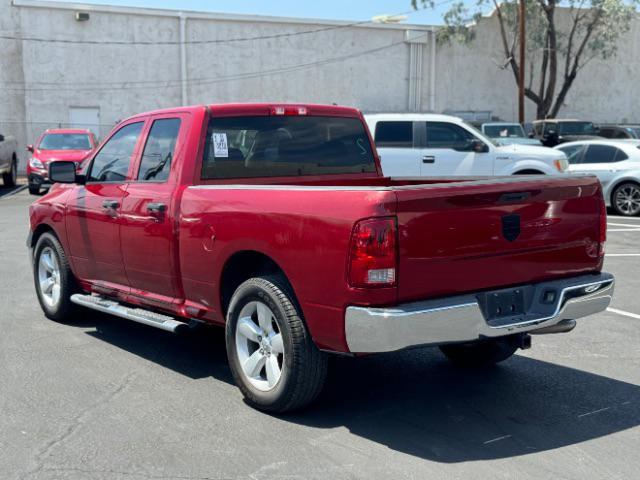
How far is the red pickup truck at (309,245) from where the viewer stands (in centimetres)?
448

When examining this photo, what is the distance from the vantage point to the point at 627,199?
56.0ft

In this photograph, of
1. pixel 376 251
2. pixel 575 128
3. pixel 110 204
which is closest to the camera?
pixel 376 251

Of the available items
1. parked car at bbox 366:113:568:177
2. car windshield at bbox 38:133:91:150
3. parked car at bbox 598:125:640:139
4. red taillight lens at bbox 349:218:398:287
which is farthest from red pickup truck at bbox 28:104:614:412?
parked car at bbox 598:125:640:139

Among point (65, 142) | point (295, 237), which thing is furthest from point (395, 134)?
point (295, 237)

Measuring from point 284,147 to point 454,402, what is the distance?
2327 mm

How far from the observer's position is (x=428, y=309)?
14.7ft

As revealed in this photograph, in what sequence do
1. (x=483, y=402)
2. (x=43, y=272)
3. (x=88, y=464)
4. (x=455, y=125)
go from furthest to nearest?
(x=455, y=125) → (x=43, y=272) → (x=483, y=402) → (x=88, y=464)

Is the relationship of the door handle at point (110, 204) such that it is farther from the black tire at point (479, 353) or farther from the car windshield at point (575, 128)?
the car windshield at point (575, 128)

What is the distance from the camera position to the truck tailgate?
4.49 m

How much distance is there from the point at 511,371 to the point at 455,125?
1038 cm

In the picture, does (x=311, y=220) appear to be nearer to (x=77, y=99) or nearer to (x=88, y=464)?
(x=88, y=464)

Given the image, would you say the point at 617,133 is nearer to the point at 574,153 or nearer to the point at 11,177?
the point at 574,153

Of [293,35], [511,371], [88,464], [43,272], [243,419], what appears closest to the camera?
[88,464]

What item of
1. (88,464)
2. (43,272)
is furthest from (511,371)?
(43,272)
